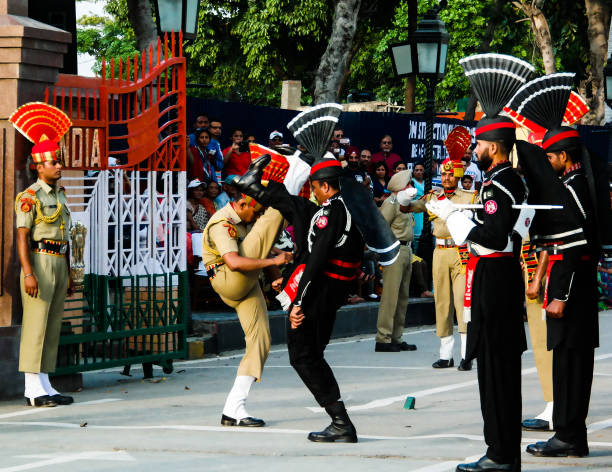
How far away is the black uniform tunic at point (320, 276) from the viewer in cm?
796

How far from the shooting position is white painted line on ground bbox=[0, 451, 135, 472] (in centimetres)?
718

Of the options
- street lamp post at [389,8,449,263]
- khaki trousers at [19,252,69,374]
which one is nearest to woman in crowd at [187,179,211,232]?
street lamp post at [389,8,449,263]

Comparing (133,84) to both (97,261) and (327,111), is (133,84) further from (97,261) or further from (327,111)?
(327,111)

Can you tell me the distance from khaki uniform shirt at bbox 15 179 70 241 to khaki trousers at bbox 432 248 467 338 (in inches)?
171

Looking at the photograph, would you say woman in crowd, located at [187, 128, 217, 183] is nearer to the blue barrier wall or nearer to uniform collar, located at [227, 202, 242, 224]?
the blue barrier wall

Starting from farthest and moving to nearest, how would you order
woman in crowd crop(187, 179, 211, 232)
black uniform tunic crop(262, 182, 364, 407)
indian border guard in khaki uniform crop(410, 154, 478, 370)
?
woman in crowd crop(187, 179, 211, 232) < indian border guard in khaki uniform crop(410, 154, 478, 370) < black uniform tunic crop(262, 182, 364, 407)

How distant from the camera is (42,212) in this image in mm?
9734

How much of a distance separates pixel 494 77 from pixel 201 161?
8.73m

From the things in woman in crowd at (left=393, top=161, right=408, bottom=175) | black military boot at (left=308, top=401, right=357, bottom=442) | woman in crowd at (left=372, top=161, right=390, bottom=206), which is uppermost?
woman in crowd at (left=393, top=161, right=408, bottom=175)

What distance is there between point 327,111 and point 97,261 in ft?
11.2

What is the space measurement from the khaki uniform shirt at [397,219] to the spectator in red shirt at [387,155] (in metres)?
4.91

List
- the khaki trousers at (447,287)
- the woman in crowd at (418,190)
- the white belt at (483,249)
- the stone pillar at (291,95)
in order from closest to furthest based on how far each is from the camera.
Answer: the white belt at (483,249), the khaki trousers at (447,287), the woman in crowd at (418,190), the stone pillar at (291,95)

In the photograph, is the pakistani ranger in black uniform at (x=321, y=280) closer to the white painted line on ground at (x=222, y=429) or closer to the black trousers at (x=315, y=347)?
the black trousers at (x=315, y=347)

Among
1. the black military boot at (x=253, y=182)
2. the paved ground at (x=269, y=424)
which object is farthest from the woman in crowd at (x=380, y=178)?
the black military boot at (x=253, y=182)
